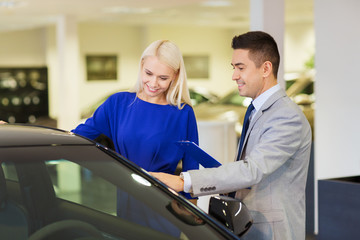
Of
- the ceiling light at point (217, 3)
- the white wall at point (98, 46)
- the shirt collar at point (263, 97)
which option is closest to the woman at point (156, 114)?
the shirt collar at point (263, 97)

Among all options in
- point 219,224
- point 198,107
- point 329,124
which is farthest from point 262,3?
point 198,107

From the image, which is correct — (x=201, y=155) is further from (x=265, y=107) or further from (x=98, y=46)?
(x=98, y=46)

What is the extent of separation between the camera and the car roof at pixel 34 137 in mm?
2111

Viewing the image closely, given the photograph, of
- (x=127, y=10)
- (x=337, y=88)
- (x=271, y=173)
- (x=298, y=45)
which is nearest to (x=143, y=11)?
(x=127, y=10)

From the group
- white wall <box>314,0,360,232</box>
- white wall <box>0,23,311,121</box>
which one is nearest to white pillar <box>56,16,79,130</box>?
white wall <box>0,23,311,121</box>

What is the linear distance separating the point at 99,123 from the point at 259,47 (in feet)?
2.87

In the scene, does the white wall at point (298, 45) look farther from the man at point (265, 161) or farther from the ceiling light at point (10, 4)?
the man at point (265, 161)

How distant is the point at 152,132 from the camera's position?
275 centimetres

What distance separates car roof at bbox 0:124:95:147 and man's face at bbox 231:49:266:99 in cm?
62

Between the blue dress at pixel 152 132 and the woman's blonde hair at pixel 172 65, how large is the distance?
0.04 meters

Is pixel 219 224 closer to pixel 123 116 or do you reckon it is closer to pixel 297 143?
→ pixel 297 143

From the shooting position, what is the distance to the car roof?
2.11 m

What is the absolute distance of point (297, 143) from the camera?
89.8 inches

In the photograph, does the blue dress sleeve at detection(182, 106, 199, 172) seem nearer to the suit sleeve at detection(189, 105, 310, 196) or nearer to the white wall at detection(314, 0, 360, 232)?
the suit sleeve at detection(189, 105, 310, 196)
